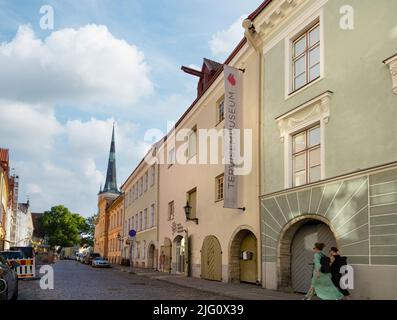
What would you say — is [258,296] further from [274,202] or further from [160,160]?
[160,160]

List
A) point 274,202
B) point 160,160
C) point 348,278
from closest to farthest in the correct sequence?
point 348,278, point 274,202, point 160,160

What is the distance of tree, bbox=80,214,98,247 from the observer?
120 m

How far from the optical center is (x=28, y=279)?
22094 mm

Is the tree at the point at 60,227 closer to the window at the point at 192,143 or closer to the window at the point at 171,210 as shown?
the window at the point at 171,210

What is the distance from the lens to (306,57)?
634 inches

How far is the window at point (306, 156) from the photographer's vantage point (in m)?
15.0

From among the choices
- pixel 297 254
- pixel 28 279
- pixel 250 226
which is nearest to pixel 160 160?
pixel 28 279

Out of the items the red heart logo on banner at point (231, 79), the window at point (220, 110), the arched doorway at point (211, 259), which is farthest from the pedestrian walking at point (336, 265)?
the window at point (220, 110)

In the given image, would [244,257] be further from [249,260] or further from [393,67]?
[393,67]

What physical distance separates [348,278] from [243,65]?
1080 centimetres

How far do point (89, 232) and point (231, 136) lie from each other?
10797 centimetres

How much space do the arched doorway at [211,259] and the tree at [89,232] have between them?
98895 mm

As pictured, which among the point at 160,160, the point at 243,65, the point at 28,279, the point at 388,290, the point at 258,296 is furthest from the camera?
the point at 160,160

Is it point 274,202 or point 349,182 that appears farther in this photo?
point 274,202
